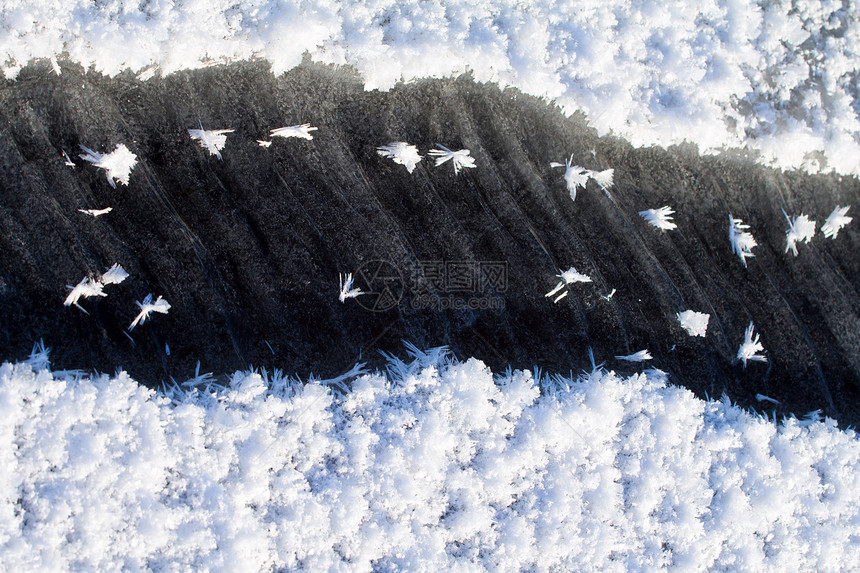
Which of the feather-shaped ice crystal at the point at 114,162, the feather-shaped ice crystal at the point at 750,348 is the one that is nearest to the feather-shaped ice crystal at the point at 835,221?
the feather-shaped ice crystal at the point at 750,348

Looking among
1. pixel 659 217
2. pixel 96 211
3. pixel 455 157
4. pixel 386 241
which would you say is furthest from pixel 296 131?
pixel 659 217

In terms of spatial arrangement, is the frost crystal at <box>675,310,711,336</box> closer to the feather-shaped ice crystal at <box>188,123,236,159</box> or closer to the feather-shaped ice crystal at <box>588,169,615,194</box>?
the feather-shaped ice crystal at <box>588,169,615,194</box>

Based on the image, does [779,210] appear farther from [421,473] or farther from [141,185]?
[141,185]

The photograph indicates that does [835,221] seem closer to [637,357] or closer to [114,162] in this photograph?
[637,357]

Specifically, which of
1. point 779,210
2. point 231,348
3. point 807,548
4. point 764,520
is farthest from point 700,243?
point 231,348

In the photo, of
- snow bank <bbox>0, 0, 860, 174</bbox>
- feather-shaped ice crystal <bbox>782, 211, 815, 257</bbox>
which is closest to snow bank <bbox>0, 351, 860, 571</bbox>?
feather-shaped ice crystal <bbox>782, 211, 815, 257</bbox>
